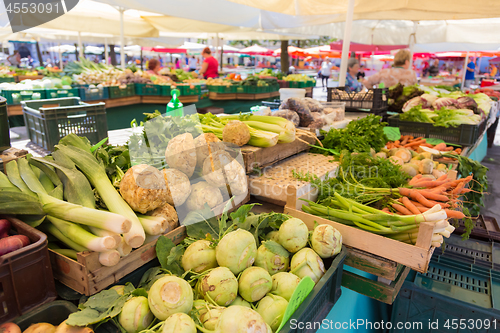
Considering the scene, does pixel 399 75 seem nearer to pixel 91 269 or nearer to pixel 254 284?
pixel 254 284

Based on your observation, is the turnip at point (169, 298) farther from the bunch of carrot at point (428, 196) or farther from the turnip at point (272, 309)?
the bunch of carrot at point (428, 196)

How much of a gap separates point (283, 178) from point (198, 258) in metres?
0.94

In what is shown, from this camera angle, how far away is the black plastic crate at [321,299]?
1.14 meters

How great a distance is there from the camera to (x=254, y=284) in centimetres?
121

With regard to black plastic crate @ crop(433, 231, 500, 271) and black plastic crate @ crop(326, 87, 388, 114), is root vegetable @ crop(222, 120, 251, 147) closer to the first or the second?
black plastic crate @ crop(433, 231, 500, 271)

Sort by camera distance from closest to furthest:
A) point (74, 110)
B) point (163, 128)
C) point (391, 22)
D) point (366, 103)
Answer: point (163, 128) < point (74, 110) < point (366, 103) < point (391, 22)

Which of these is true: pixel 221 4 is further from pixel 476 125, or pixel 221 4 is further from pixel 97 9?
pixel 476 125

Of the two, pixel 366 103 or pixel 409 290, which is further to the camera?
pixel 366 103

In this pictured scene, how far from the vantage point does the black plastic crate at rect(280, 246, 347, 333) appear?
114 centimetres

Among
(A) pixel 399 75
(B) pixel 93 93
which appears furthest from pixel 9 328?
(A) pixel 399 75

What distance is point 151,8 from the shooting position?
473cm

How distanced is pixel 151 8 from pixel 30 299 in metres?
4.65

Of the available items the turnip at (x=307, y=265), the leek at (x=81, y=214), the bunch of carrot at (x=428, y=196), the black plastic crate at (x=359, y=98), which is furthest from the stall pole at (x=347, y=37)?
the leek at (x=81, y=214)

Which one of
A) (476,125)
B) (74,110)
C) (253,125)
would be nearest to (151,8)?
(74,110)
